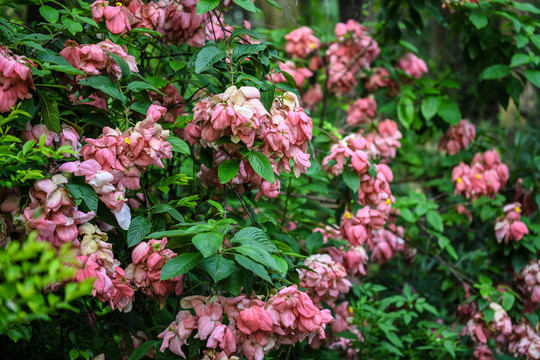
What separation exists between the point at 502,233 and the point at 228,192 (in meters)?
1.73

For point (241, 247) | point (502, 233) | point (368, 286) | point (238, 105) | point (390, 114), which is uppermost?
point (238, 105)

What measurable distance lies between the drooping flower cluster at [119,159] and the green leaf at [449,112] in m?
1.97

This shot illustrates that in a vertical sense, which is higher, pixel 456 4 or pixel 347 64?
pixel 456 4

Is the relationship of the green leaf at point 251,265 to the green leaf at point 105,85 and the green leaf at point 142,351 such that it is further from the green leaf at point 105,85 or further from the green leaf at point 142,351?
the green leaf at point 105,85

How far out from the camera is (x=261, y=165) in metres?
1.66

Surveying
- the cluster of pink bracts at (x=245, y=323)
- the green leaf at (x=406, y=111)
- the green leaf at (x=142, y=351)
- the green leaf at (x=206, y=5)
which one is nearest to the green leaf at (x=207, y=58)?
the green leaf at (x=206, y=5)

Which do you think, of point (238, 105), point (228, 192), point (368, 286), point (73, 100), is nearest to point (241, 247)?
point (238, 105)

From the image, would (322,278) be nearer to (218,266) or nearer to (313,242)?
(313,242)

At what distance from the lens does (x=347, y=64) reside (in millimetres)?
3424

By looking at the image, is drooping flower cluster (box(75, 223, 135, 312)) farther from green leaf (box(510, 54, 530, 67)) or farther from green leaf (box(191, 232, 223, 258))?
green leaf (box(510, 54, 530, 67))

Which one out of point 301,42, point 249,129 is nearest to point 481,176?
point 301,42

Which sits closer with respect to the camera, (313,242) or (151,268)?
(151,268)

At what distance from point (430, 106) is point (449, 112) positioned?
112 millimetres

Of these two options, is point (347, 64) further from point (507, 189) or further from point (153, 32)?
point (153, 32)
